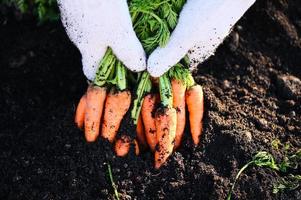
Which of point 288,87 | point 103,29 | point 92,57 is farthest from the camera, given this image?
point 288,87

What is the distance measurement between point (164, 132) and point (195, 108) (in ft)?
0.72

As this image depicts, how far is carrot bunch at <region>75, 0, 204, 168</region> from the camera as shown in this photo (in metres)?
2.73

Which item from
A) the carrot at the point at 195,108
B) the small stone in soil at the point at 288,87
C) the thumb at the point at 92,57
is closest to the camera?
the thumb at the point at 92,57

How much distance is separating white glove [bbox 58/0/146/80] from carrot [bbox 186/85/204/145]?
0.31 m

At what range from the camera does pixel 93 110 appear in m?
2.81

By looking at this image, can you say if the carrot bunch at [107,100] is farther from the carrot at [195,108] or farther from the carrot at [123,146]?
the carrot at [195,108]

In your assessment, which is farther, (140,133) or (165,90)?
(140,133)

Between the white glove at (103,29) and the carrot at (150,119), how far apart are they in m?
0.18

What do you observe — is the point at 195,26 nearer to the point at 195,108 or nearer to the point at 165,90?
the point at 165,90

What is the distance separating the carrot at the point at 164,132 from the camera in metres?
2.75

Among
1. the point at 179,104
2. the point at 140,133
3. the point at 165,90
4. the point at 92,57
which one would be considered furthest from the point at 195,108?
the point at 92,57

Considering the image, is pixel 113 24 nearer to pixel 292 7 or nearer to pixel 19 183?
pixel 19 183

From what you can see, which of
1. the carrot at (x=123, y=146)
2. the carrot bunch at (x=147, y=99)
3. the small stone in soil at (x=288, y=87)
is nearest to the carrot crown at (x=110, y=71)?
the carrot bunch at (x=147, y=99)

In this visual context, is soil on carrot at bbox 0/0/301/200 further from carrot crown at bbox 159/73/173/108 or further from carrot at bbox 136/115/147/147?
carrot crown at bbox 159/73/173/108
